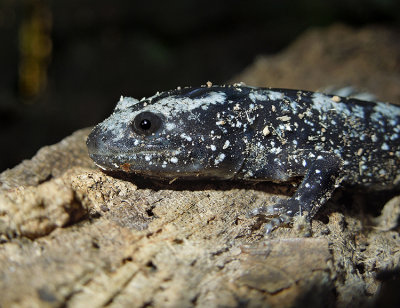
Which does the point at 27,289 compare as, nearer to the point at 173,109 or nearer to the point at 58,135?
the point at 173,109

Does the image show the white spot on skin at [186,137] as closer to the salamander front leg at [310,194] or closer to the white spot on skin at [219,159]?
the white spot on skin at [219,159]

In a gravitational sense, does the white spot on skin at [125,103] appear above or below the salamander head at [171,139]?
above

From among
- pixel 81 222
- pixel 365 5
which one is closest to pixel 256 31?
pixel 365 5

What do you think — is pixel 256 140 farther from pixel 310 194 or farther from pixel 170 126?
pixel 170 126

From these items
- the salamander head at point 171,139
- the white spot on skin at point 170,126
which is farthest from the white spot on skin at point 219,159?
the white spot on skin at point 170,126

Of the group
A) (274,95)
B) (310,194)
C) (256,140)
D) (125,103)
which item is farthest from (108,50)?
(310,194)

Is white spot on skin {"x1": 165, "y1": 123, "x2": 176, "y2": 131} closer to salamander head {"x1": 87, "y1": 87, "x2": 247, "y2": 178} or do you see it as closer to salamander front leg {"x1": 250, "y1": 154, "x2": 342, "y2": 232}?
salamander head {"x1": 87, "y1": 87, "x2": 247, "y2": 178}

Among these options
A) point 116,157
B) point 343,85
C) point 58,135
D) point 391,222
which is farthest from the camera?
point 58,135
